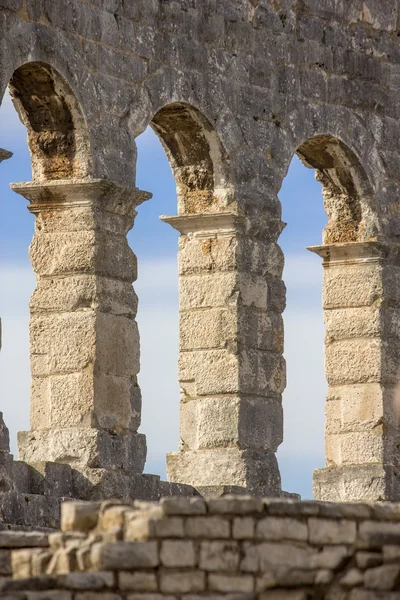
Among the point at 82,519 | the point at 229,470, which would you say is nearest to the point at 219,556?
the point at 82,519

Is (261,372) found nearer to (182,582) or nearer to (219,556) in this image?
(219,556)

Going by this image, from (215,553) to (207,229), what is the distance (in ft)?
23.4

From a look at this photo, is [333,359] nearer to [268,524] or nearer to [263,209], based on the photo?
[263,209]

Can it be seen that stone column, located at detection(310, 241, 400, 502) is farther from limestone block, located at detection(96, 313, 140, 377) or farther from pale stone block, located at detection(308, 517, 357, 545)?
pale stone block, located at detection(308, 517, 357, 545)

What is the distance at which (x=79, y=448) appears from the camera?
51.0ft

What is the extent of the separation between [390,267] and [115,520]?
9065 millimetres

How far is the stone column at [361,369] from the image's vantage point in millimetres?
18859

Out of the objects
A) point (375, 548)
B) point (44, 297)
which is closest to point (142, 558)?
point (375, 548)

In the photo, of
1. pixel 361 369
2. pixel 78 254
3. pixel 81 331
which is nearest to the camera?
pixel 81 331

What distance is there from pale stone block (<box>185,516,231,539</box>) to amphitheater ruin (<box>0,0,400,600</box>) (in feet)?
11.9

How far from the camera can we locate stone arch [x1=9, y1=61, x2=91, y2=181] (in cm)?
1578

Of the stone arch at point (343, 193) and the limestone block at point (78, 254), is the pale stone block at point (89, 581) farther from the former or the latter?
the stone arch at point (343, 193)

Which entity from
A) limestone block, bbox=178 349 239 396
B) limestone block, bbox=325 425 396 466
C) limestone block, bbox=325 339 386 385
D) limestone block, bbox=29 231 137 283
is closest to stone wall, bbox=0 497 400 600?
limestone block, bbox=29 231 137 283

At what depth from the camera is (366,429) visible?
19.0 meters
